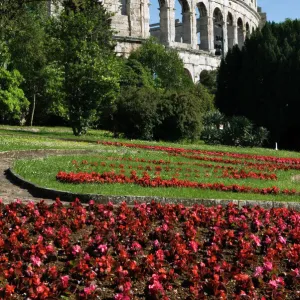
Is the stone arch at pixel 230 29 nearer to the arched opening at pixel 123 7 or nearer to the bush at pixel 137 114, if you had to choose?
the arched opening at pixel 123 7

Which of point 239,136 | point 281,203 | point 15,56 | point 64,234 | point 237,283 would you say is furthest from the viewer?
point 15,56

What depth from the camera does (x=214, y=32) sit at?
225 feet

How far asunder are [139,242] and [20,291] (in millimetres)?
1872

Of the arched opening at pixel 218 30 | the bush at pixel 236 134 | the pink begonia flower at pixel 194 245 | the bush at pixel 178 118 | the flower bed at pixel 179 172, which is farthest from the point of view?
the arched opening at pixel 218 30

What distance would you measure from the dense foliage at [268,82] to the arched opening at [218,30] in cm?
2590

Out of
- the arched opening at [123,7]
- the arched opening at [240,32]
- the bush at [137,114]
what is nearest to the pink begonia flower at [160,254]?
the bush at [137,114]

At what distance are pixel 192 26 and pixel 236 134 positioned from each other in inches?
1196

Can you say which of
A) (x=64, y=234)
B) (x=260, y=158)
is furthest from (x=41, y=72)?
(x=64, y=234)

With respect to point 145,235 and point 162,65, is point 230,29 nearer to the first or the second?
point 162,65

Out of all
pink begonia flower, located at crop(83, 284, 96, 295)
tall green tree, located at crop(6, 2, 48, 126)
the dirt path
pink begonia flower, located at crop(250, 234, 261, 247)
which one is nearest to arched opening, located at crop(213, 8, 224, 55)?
tall green tree, located at crop(6, 2, 48, 126)

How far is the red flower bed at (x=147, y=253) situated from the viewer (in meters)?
4.96

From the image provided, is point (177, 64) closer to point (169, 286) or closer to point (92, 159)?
point (92, 159)

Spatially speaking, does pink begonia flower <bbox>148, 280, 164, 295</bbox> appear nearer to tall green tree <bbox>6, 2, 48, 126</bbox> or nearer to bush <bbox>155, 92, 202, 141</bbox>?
bush <bbox>155, 92, 202, 141</bbox>

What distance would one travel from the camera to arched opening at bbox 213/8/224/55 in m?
64.9
